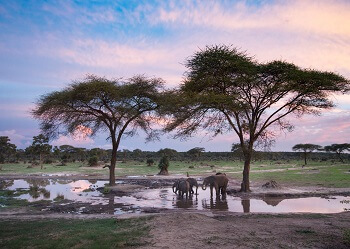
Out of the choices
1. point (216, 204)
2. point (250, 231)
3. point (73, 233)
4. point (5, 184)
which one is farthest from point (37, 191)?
point (250, 231)

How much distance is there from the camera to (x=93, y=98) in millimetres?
28047

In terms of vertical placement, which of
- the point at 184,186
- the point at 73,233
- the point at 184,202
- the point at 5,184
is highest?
the point at 184,186

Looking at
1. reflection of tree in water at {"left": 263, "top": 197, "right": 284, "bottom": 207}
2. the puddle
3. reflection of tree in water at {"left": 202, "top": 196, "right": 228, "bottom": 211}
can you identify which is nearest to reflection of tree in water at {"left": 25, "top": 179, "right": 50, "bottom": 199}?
the puddle

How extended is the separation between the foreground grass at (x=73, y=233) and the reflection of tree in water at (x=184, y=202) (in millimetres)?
5941

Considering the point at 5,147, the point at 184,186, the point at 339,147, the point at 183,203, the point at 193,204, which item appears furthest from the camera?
the point at 339,147

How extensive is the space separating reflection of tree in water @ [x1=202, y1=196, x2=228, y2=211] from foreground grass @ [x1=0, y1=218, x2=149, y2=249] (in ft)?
20.9

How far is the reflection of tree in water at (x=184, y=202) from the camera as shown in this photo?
61.0 feet

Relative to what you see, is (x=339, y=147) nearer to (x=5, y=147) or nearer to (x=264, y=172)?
(x=264, y=172)

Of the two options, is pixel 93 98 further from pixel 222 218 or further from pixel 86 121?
pixel 222 218

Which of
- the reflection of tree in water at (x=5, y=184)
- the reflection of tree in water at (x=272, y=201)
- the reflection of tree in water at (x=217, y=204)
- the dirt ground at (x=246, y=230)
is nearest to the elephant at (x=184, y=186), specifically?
the reflection of tree in water at (x=217, y=204)

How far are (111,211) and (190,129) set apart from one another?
10150 millimetres

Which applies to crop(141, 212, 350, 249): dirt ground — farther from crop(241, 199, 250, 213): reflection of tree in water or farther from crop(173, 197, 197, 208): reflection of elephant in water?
crop(173, 197, 197, 208): reflection of elephant in water

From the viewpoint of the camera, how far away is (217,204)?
19.2 metres

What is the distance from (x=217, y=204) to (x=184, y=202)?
2.09m
